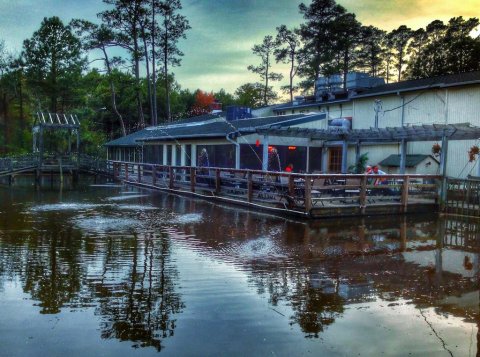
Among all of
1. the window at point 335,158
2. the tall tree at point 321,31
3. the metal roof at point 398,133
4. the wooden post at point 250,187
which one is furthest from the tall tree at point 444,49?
the wooden post at point 250,187

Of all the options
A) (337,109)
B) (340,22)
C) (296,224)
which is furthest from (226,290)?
(340,22)

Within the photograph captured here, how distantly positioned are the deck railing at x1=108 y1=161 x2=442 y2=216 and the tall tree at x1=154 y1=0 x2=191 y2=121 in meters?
28.4

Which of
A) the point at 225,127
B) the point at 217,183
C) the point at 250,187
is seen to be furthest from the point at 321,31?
the point at 250,187

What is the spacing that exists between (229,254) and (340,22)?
126ft

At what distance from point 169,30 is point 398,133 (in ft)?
103

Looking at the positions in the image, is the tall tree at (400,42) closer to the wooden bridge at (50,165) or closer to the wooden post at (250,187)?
the wooden bridge at (50,165)

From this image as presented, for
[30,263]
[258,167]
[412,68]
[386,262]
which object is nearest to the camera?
[30,263]

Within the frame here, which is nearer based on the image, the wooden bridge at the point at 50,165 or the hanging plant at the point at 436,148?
the hanging plant at the point at 436,148

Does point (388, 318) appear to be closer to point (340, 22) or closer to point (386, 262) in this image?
point (386, 262)

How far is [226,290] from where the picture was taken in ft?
18.1

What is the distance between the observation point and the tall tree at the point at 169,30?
136 ft

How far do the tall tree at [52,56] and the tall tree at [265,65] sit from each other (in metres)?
19.3

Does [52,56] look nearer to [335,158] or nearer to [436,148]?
[335,158]

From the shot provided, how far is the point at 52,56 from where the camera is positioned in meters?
40.8
